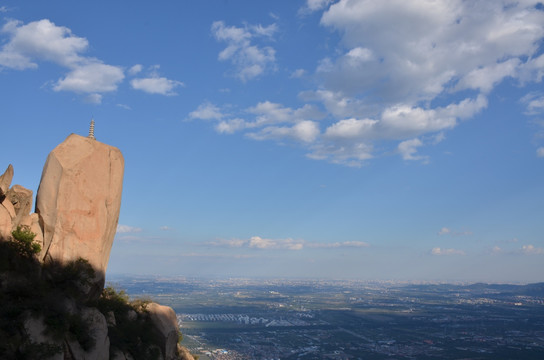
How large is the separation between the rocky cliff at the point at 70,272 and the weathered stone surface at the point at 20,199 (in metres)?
0.04

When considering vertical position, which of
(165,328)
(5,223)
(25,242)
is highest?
(5,223)

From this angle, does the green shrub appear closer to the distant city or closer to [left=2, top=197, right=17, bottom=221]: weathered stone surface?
[left=2, top=197, right=17, bottom=221]: weathered stone surface

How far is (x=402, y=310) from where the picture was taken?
654ft

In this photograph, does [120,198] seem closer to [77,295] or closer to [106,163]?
[106,163]

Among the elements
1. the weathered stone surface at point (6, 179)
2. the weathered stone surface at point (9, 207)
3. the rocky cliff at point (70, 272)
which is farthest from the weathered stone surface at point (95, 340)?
the weathered stone surface at point (6, 179)

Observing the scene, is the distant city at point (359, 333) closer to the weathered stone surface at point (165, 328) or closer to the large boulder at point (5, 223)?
the weathered stone surface at point (165, 328)

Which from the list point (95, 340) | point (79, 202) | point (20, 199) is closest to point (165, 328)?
point (95, 340)

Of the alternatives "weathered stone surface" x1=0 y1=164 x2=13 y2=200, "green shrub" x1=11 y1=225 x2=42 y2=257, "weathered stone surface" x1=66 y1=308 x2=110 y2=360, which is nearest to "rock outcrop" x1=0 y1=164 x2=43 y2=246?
"weathered stone surface" x1=0 y1=164 x2=13 y2=200

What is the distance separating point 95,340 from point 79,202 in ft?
24.8

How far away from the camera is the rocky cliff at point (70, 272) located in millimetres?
15766

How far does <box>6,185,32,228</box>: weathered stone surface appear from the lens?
64.6 ft

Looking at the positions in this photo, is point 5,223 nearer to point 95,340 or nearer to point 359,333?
point 95,340

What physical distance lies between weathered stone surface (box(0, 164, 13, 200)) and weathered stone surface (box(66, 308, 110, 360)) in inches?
300

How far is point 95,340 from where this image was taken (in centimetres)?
1756
